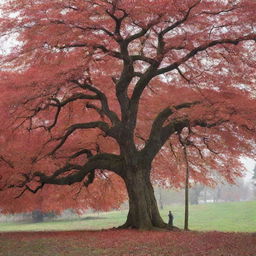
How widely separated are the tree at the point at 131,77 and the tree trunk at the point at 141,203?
0.05 m

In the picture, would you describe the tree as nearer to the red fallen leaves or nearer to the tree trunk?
the tree trunk

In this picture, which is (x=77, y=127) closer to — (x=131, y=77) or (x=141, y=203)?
(x=131, y=77)

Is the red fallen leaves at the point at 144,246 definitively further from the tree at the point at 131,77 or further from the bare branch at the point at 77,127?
the bare branch at the point at 77,127

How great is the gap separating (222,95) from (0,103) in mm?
9701

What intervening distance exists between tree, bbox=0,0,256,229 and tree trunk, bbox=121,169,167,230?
0.16 feet

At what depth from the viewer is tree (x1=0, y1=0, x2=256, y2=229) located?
15898 mm

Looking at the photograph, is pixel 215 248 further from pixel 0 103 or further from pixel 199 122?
pixel 0 103

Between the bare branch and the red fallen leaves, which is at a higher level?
the bare branch

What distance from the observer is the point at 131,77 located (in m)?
18.3

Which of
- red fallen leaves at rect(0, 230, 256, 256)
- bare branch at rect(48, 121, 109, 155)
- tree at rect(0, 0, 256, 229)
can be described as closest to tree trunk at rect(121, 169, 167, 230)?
tree at rect(0, 0, 256, 229)

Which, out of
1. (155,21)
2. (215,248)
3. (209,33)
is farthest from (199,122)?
(215,248)

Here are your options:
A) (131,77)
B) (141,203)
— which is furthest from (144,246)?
(131,77)

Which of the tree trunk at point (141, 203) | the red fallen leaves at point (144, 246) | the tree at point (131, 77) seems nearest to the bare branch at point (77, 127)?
the tree at point (131, 77)

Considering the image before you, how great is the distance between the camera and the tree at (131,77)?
626 inches
